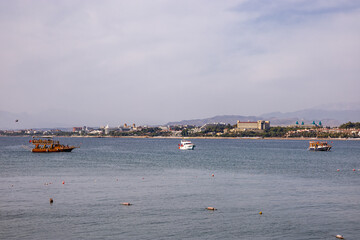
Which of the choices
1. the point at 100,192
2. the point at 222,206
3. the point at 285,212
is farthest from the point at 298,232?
the point at 100,192

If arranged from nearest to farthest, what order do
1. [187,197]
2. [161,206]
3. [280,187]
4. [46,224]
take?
[46,224]
[161,206]
[187,197]
[280,187]

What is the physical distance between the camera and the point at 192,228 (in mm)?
29594

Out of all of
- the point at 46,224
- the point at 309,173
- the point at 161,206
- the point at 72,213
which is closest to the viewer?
the point at 46,224

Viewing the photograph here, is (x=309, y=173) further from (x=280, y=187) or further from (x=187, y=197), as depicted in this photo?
(x=187, y=197)

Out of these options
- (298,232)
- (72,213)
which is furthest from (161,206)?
(298,232)

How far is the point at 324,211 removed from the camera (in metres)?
34.8

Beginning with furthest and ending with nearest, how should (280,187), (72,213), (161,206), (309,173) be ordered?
(309,173) < (280,187) < (161,206) < (72,213)

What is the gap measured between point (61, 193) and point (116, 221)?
13311 millimetres

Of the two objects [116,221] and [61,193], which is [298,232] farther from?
[61,193]

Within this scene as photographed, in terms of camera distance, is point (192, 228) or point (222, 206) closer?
point (192, 228)

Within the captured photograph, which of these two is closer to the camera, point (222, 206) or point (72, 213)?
point (72, 213)

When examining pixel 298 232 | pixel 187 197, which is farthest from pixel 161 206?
pixel 298 232

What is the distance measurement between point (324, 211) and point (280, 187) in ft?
42.5

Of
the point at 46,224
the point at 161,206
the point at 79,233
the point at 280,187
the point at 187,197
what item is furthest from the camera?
the point at 280,187
